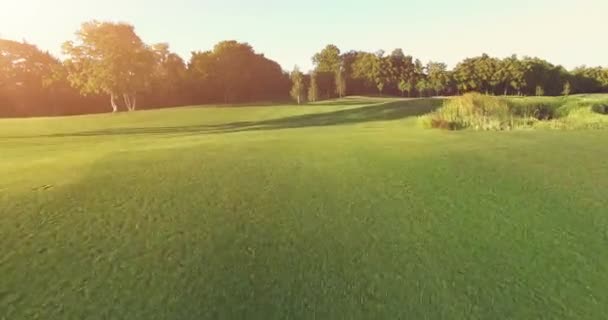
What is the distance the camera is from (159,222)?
7.93m

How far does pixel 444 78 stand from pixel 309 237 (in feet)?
284

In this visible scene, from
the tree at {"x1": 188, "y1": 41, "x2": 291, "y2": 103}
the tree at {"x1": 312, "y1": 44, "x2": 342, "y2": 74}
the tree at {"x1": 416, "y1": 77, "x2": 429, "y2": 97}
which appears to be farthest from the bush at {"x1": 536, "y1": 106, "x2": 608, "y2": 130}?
the tree at {"x1": 312, "y1": 44, "x2": 342, "y2": 74}

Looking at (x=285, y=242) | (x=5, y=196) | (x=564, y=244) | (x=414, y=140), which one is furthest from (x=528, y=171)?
(x=5, y=196)

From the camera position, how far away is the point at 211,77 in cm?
7750

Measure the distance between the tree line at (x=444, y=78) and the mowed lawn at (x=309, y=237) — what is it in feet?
192

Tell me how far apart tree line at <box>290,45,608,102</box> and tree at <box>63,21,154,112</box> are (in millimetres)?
25448

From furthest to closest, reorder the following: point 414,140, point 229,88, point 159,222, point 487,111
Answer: point 229,88 → point 487,111 → point 414,140 → point 159,222

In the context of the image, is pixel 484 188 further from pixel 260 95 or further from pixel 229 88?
pixel 260 95

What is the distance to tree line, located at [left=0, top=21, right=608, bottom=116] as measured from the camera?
50531 mm

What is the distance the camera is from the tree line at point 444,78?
82500 millimetres

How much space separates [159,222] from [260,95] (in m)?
82.9

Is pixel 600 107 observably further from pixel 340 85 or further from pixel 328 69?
pixel 328 69

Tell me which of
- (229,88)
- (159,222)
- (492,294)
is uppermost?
(229,88)

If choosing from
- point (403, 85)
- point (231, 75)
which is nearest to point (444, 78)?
point (403, 85)
